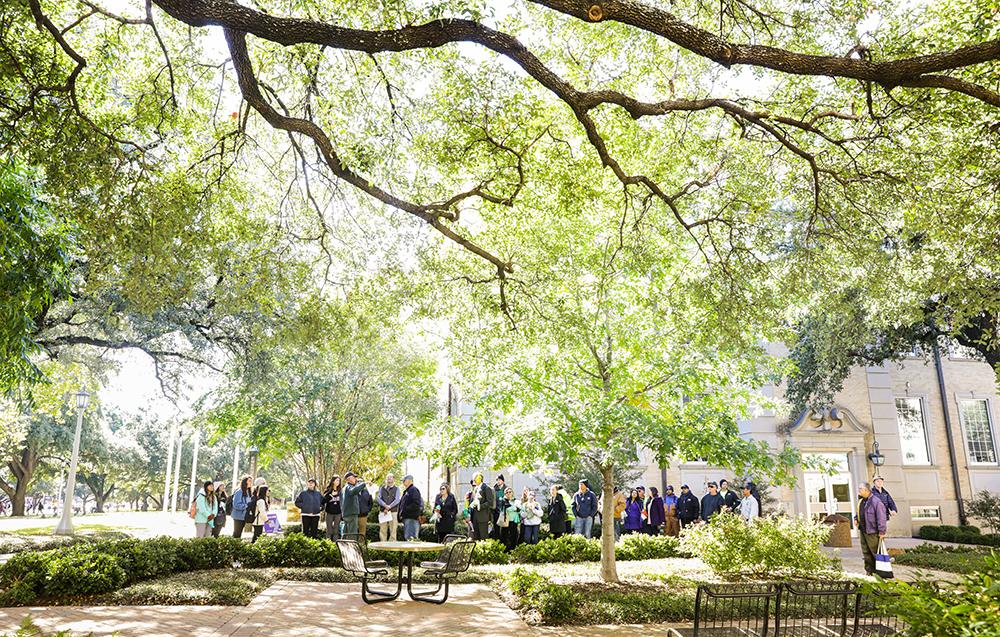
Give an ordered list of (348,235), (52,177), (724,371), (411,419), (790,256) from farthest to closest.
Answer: (411,419)
(348,235)
(724,371)
(790,256)
(52,177)

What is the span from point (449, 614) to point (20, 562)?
6.13 meters

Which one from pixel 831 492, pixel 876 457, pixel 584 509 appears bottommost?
pixel 584 509

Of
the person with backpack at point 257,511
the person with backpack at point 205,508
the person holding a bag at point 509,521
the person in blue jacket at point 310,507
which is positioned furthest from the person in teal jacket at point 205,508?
the person holding a bag at point 509,521

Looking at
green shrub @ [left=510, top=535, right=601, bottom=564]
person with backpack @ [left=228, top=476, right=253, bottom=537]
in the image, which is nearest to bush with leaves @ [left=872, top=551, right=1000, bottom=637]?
green shrub @ [left=510, top=535, right=601, bottom=564]

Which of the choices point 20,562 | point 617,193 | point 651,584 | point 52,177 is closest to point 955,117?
point 617,193

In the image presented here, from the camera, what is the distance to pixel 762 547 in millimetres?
12070

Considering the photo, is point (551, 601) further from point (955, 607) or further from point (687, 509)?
point (687, 509)

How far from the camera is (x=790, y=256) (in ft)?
33.9

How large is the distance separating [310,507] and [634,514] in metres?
8.41

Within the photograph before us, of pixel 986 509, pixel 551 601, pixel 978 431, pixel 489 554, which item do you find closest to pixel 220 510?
pixel 489 554

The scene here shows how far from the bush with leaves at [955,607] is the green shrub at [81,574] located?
32.7 feet

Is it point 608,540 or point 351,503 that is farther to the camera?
point 351,503

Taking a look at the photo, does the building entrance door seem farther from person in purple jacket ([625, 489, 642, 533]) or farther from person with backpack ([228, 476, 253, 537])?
person with backpack ([228, 476, 253, 537])

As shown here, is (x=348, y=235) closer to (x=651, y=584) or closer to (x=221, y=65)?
(x=221, y=65)
